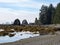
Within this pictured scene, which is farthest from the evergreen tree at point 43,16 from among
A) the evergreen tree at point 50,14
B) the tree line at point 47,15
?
the evergreen tree at point 50,14

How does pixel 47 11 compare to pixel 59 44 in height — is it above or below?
above

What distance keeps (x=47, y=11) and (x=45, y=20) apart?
26.1ft

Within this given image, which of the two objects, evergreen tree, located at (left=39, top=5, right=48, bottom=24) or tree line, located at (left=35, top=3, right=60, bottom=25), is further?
evergreen tree, located at (left=39, top=5, right=48, bottom=24)

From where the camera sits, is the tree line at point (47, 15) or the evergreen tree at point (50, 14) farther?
the evergreen tree at point (50, 14)

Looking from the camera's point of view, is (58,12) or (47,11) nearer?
(58,12)

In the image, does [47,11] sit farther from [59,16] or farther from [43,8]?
[59,16]

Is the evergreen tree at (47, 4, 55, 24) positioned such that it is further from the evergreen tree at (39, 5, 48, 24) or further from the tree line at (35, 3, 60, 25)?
the evergreen tree at (39, 5, 48, 24)

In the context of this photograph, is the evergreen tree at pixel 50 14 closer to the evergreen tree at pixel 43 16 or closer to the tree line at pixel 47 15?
the tree line at pixel 47 15

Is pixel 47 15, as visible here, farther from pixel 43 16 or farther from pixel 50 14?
pixel 50 14

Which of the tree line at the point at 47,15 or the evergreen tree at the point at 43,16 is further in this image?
the evergreen tree at the point at 43,16

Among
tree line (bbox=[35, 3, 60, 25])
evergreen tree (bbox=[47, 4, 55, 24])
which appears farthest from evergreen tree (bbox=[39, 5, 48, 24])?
evergreen tree (bbox=[47, 4, 55, 24])

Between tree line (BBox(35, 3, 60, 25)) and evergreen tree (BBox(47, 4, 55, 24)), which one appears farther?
evergreen tree (BBox(47, 4, 55, 24))

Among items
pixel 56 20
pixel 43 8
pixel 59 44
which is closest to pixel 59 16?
pixel 56 20

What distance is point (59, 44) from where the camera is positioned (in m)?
23.8
